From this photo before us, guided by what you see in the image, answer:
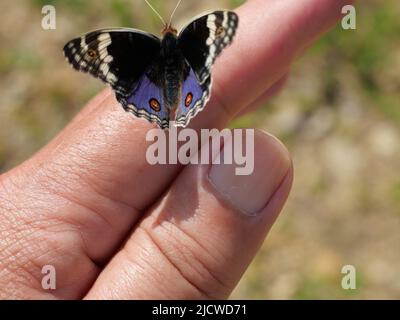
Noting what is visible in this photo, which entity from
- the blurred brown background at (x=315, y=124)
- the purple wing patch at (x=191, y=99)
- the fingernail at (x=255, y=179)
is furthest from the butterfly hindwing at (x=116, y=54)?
the blurred brown background at (x=315, y=124)

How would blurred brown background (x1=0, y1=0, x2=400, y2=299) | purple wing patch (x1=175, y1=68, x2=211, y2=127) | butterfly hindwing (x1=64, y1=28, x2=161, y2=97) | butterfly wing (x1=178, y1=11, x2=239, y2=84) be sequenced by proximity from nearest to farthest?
butterfly wing (x1=178, y1=11, x2=239, y2=84)
purple wing patch (x1=175, y1=68, x2=211, y2=127)
butterfly hindwing (x1=64, y1=28, x2=161, y2=97)
blurred brown background (x1=0, y1=0, x2=400, y2=299)

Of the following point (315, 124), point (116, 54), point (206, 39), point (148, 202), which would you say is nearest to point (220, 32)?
point (206, 39)

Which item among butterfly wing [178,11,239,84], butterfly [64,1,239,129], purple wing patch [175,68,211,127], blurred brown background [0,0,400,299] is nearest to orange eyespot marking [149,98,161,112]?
butterfly [64,1,239,129]

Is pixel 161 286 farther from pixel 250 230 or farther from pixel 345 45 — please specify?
pixel 345 45

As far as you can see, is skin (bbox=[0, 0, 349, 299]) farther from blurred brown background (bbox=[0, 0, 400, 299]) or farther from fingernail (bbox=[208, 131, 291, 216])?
blurred brown background (bbox=[0, 0, 400, 299])

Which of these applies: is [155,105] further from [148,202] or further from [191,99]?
[148,202]

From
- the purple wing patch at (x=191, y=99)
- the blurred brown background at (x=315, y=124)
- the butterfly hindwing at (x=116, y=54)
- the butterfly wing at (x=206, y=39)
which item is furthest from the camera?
the blurred brown background at (x=315, y=124)

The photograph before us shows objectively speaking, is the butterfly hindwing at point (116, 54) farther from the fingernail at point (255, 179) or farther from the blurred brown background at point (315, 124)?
the blurred brown background at point (315, 124)
